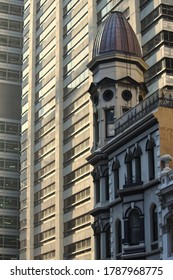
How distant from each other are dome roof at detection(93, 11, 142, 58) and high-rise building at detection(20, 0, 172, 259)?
16139 millimetres

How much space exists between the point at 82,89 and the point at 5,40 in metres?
34.9

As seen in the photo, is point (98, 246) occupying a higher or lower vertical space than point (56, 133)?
lower

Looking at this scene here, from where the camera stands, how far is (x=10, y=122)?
10738 cm

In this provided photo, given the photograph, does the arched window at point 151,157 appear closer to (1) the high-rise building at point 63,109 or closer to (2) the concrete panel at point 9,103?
(1) the high-rise building at point 63,109

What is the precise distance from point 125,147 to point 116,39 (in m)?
9.47

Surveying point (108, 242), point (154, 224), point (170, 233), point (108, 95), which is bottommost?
point (170, 233)

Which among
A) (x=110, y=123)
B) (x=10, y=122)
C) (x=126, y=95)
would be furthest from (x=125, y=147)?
(x=10, y=122)

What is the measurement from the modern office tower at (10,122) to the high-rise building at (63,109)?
558cm

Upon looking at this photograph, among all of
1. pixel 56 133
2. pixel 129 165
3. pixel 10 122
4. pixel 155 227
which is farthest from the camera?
pixel 10 122

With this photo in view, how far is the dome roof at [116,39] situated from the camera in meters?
43.8

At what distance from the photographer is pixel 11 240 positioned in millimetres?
103000

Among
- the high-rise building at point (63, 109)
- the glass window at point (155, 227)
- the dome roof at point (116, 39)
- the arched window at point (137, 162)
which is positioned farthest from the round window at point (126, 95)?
the high-rise building at point (63, 109)

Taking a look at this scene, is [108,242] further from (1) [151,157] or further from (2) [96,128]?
(2) [96,128]

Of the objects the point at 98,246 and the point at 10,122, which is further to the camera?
the point at 10,122
